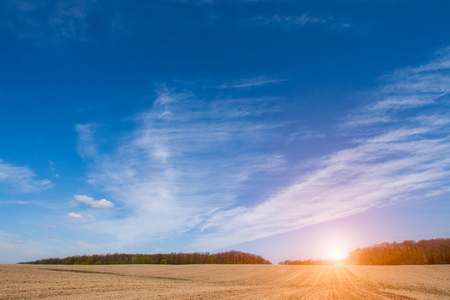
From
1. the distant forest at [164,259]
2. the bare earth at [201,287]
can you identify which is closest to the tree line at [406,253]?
the distant forest at [164,259]

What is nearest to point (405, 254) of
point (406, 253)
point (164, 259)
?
point (406, 253)

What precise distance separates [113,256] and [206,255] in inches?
2034

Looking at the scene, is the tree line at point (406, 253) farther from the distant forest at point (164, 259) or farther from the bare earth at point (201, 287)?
the bare earth at point (201, 287)

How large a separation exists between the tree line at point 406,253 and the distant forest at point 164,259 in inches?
1988

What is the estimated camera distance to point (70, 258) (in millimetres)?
143500

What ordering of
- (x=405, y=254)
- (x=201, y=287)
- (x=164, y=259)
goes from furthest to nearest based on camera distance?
(x=164, y=259) < (x=405, y=254) < (x=201, y=287)

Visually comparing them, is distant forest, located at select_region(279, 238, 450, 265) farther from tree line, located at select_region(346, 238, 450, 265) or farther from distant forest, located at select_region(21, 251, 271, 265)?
distant forest, located at select_region(21, 251, 271, 265)

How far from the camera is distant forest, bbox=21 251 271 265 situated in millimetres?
135000

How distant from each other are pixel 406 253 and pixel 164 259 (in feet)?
361

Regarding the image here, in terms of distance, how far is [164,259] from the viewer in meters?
135

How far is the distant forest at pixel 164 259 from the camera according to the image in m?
135

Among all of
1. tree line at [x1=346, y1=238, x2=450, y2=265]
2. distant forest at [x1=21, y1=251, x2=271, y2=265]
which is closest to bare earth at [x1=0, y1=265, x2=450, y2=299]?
tree line at [x1=346, y1=238, x2=450, y2=265]

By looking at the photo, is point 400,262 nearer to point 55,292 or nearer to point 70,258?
point 55,292

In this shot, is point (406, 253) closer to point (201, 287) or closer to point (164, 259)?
point (164, 259)
